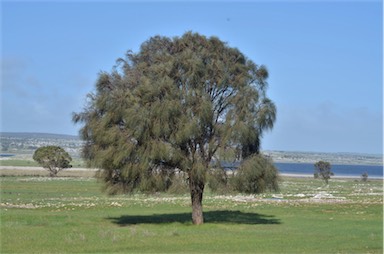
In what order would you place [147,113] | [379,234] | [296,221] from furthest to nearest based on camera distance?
[296,221] → [147,113] → [379,234]

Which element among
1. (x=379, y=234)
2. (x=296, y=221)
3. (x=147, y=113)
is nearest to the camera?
(x=379, y=234)

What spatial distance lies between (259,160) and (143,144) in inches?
264

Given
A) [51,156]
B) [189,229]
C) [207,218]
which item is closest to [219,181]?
[189,229]

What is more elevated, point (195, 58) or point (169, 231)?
point (195, 58)

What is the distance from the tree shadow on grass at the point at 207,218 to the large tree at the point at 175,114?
3235 mm

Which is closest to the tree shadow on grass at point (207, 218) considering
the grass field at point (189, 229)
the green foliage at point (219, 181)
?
the grass field at point (189, 229)

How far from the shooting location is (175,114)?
37.4m

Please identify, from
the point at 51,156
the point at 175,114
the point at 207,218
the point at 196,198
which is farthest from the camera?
the point at 51,156

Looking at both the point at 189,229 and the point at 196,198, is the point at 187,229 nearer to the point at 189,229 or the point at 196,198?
the point at 189,229

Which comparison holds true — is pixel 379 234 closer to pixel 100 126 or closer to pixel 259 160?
pixel 259 160

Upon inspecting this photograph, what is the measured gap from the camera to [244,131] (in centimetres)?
3769

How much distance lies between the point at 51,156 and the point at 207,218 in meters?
82.2

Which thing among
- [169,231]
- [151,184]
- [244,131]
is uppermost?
[244,131]

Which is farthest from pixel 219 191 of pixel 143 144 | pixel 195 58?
pixel 195 58
